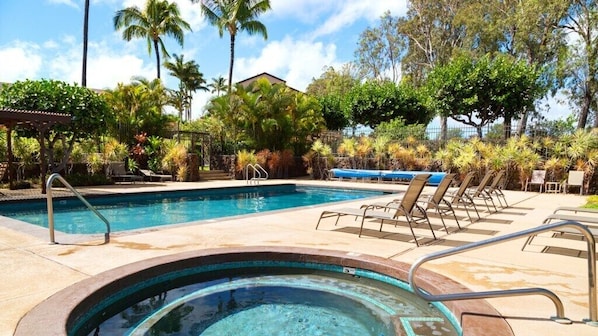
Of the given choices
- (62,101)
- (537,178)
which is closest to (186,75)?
(62,101)

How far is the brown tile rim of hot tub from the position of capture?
261 centimetres

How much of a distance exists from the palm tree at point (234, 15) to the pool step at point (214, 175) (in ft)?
26.5

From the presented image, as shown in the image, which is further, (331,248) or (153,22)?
(153,22)

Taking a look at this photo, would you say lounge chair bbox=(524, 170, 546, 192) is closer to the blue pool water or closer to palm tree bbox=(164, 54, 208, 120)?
the blue pool water

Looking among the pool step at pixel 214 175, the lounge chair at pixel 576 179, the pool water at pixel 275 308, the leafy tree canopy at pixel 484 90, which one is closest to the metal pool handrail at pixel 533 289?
the pool water at pixel 275 308

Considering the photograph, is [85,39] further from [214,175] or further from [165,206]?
[165,206]

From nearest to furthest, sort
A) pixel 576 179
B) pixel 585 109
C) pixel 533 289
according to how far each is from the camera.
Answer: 1. pixel 533 289
2. pixel 576 179
3. pixel 585 109

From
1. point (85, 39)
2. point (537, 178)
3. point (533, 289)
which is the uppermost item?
point (85, 39)

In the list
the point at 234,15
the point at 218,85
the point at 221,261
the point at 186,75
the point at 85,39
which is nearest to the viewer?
the point at 221,261

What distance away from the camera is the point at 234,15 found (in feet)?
82.7

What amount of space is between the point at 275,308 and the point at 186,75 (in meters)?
40.7

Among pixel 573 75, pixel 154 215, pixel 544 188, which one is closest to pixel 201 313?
pixel 154 215

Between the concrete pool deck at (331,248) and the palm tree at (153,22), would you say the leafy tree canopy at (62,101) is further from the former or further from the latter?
the palm tree at (153,22)

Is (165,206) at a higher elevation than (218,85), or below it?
below
